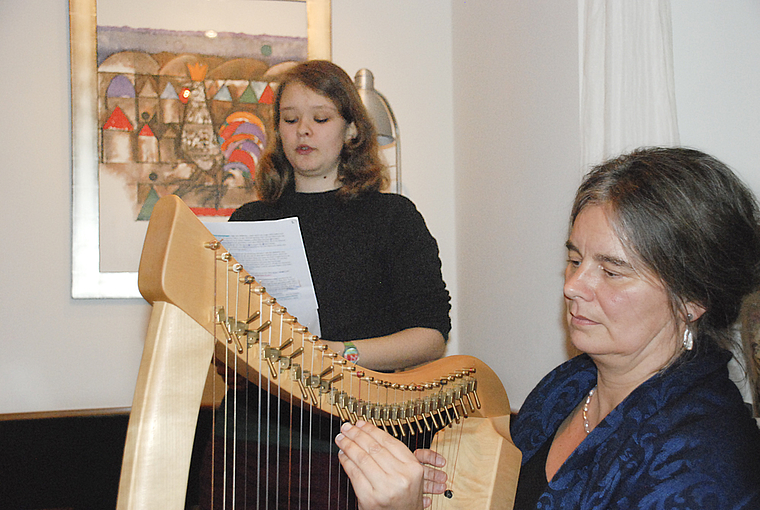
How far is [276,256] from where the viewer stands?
1051 millimetres

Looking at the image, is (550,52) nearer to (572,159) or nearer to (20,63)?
(572,159)

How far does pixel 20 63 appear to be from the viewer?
232 cm

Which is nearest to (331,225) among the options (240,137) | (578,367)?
(578,367)

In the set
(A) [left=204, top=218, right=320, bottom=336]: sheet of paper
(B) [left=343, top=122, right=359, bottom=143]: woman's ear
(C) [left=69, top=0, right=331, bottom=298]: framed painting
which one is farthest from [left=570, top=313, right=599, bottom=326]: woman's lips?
(C) [left=69, top=0, right=331, bottom=298]: framed painting

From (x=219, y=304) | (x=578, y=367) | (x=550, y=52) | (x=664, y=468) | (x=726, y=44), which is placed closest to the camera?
(x=219, y=304)

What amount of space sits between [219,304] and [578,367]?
0.84m

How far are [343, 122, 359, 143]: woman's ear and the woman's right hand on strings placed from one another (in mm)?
900

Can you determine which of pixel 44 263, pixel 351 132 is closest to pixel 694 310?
pixel 351 132

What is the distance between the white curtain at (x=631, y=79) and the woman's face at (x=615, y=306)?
43 centimetres

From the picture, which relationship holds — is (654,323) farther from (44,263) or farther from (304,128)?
(44,263)

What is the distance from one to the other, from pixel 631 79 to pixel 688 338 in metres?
0.63

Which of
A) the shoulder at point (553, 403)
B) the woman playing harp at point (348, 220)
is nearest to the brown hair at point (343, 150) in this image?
the woman playing harp at point (348, 220)

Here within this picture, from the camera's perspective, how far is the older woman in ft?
2.74

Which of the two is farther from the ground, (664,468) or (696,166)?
(696,166)
